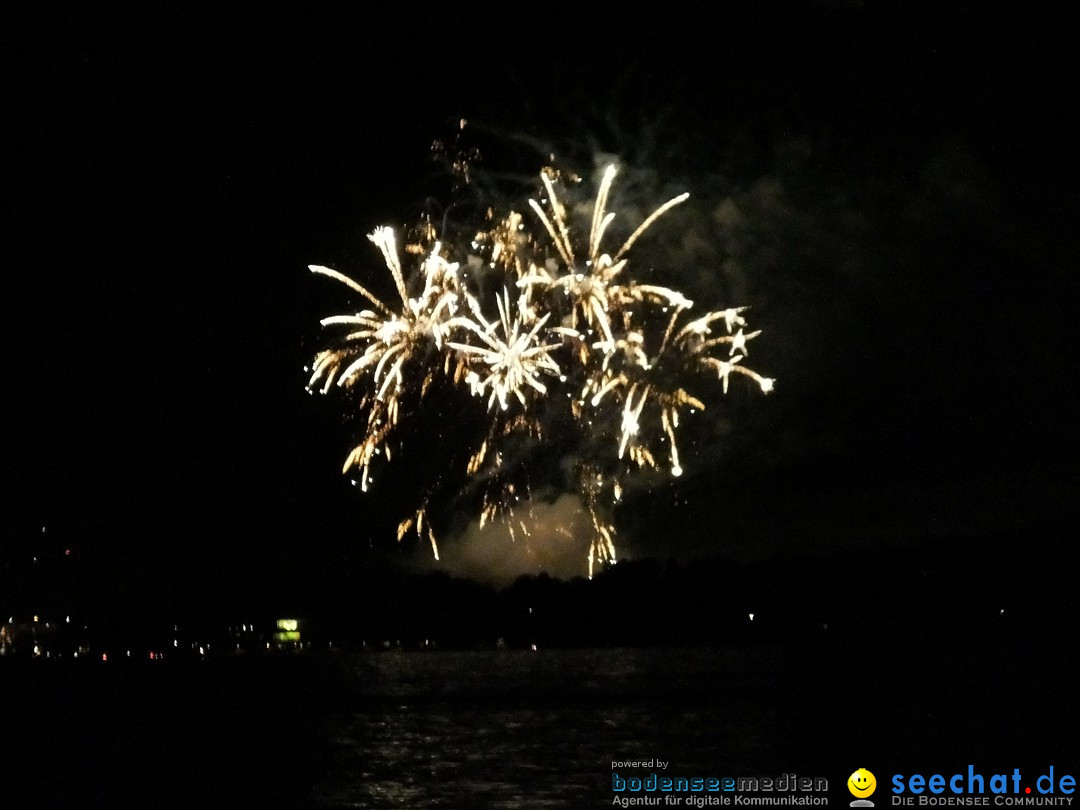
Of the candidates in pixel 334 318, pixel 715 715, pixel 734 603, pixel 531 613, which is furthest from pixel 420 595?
pixel 334 318

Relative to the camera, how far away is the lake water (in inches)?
917

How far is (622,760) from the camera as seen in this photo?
25.2 m

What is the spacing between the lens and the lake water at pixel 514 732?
23297 mm

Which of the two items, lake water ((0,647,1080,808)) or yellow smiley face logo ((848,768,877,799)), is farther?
lake water ((0,647,1080,808))

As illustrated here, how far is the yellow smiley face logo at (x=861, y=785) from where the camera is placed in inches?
743

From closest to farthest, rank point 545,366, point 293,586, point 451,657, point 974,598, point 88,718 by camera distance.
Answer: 1. point 545,366
2. point 88,718
3. point 974,598
4. point 451,657
5. point 293,586

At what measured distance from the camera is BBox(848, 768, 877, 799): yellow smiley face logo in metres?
18.9

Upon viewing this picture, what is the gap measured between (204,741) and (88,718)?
375 inches

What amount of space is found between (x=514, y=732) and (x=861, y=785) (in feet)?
45.2

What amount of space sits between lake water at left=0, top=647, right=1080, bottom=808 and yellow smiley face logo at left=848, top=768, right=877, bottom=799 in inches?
7.4

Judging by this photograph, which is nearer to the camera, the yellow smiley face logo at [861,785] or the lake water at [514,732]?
the yellow smiley face logo at [861,785]

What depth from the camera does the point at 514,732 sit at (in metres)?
32.2

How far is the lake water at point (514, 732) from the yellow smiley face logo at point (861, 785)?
19 centimetres

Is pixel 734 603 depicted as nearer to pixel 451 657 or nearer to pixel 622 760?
pixel 451 657
